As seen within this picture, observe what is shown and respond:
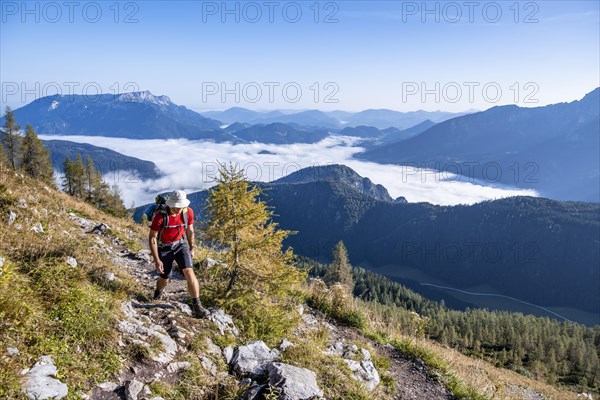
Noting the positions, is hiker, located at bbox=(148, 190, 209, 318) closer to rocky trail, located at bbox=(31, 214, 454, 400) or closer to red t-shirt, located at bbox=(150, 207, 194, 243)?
red t-shirt, located at bbox=(150, 207, 194, 243)

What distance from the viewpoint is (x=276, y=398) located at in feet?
18.3

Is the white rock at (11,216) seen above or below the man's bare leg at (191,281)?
above

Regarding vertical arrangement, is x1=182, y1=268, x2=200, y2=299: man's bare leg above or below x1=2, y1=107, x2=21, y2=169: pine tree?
below

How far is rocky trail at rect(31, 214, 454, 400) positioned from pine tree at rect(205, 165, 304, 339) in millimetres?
596

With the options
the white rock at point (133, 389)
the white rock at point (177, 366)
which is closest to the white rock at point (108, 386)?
the white rock at point (133, 389)

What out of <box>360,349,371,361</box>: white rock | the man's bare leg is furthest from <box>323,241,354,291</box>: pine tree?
Answer: the man's bare leg

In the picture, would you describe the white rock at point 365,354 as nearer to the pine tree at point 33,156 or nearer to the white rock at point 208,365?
the white rock at point 208,365

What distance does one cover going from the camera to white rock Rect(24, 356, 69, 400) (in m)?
4.49

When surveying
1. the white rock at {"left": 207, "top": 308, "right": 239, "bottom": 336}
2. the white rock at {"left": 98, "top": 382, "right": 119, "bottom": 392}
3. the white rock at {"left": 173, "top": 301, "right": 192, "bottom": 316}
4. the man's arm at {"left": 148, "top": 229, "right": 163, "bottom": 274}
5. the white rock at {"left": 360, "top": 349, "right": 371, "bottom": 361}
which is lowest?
the white rock at {"left": 360, "top": 349, "right": 371, "bottom": 361}

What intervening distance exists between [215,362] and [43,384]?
2.69 metres

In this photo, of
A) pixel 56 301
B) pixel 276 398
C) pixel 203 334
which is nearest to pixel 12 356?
pixel 56 301

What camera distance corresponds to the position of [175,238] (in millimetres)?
8156

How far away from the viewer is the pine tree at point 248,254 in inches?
343

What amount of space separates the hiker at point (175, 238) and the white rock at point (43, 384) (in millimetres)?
3051
